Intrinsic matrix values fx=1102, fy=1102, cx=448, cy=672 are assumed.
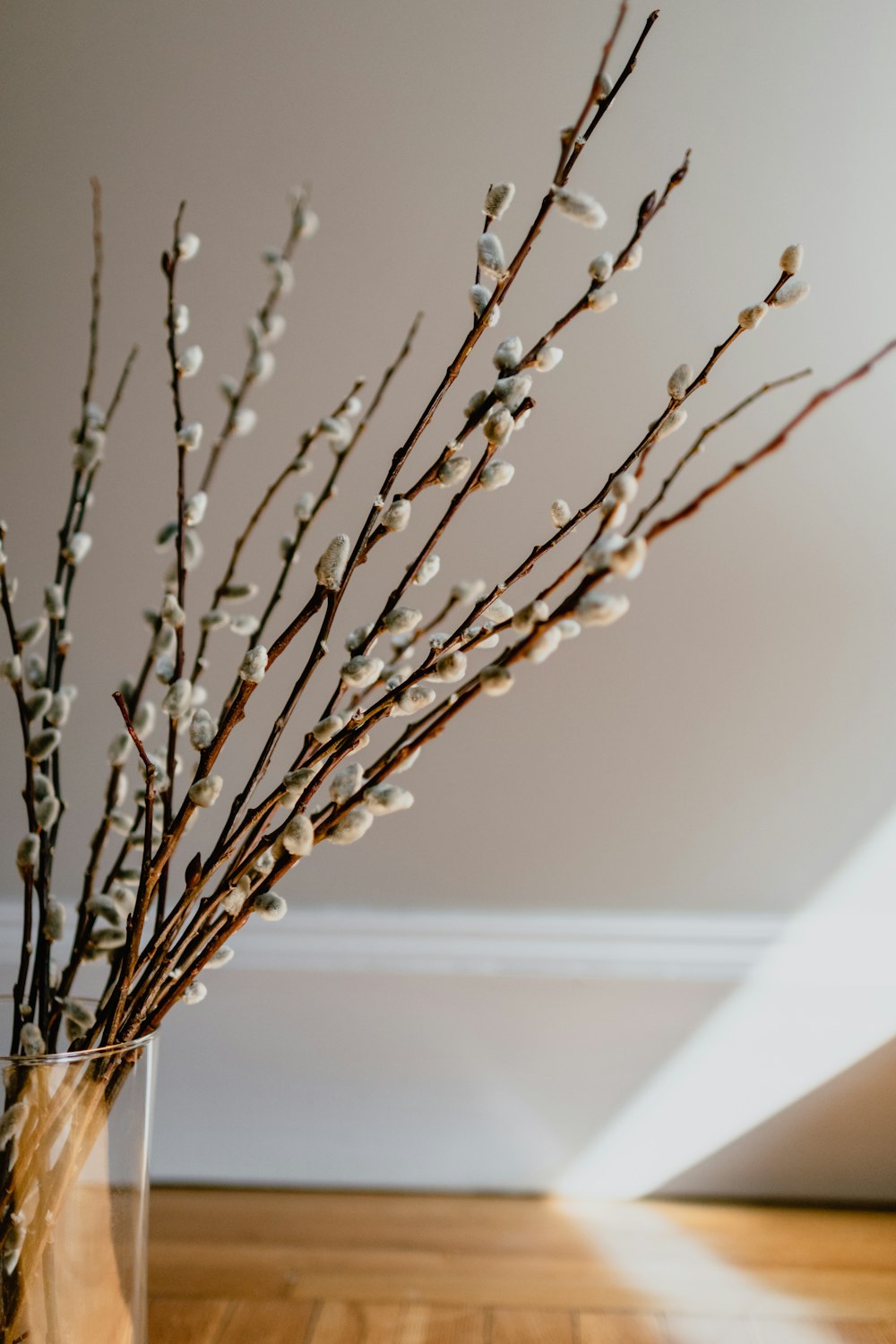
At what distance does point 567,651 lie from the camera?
3.90ft

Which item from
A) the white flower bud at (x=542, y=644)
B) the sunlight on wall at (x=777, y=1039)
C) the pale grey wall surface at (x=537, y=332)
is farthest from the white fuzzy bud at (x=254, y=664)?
the sunlight on wall at (x=777, y=1039)

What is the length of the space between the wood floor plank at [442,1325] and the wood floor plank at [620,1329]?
9 cm

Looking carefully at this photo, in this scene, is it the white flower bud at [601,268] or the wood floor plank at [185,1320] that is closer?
the white flower bud at [601,268]

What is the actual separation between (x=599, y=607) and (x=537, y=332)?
84 cm

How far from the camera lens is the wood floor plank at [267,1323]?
2.98ft

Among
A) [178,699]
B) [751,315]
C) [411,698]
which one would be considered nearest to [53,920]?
[178,699]

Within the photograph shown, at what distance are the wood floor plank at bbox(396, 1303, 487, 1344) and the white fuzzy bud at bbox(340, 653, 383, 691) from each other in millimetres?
671

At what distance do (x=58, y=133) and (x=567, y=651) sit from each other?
80 cm

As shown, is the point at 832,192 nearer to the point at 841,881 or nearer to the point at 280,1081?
the point at 841,881

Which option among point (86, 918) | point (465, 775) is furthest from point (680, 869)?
point (86, 918)

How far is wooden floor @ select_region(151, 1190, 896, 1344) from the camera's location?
3.04 ft

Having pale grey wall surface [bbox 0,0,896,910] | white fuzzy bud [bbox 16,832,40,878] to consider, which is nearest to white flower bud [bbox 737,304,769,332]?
white fuzzy bud [bbox 16,832,40,878]

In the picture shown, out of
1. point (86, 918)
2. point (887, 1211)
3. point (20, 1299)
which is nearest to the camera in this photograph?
point (20, 1299)

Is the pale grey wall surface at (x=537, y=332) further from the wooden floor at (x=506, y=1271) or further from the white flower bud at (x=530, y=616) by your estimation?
the white flower bud at (x=530, y=616)
